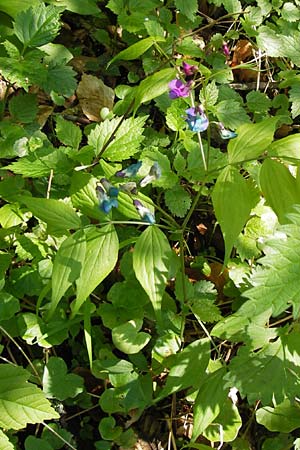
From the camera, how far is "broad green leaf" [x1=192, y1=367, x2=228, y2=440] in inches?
67.9

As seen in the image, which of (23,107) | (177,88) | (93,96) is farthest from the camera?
(93,96)

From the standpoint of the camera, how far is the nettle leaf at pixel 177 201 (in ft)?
7.38

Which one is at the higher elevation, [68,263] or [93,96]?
[68,263]

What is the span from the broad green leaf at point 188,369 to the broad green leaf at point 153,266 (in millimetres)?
334

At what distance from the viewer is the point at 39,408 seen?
1640mm

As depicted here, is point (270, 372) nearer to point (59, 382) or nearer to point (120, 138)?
point (59, 382)

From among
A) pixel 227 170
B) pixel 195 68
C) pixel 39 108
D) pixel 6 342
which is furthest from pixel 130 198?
pixel 39 108

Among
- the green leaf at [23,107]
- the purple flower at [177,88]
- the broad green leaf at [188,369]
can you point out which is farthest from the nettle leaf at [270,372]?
the green leaf at [23,107]

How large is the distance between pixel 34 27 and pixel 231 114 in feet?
2.74

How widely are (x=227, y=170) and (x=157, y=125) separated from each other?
1.28 meters

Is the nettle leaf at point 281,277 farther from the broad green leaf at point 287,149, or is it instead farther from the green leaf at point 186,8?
the green leaf at point 186,8

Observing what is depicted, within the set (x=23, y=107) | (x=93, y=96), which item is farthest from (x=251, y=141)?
(x=93, y=96)

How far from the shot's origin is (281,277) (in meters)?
1.31

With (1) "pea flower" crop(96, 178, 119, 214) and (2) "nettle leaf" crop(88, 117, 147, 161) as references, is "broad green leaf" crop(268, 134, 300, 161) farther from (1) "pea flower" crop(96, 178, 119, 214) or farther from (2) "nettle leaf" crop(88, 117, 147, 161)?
(2) "nettle leaf" crop(88, 117, 147, 161)
